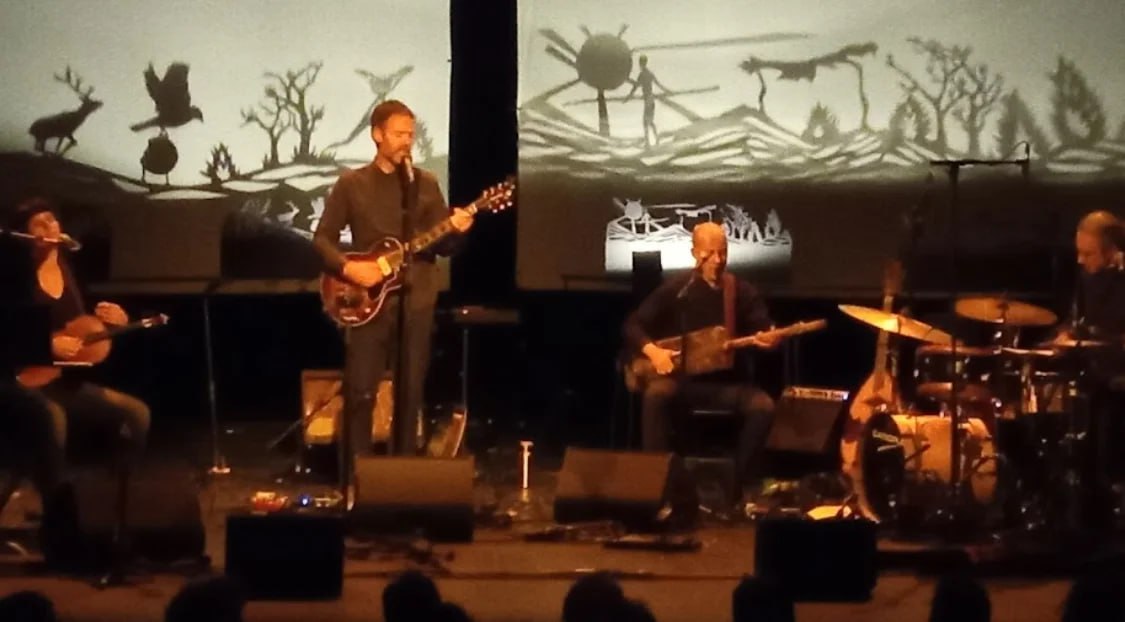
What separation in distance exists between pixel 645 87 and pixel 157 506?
3616 mm

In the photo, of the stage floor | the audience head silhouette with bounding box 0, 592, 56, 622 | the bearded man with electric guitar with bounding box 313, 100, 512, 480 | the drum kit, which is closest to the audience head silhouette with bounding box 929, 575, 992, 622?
the audience head silhouette with bounding box 0, 592, 56, 622

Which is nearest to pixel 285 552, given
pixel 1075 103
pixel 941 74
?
pixel 941 74

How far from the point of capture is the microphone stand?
245 inches

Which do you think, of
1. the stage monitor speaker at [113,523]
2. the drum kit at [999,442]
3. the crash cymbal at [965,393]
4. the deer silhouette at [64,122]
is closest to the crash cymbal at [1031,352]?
the drum kit at [999,442]

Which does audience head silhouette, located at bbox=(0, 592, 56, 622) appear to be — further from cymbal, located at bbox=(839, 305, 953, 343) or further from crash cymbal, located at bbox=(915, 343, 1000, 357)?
cymbal, located at bbox=(839, 305, 953, 343)

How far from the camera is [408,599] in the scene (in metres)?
3.11

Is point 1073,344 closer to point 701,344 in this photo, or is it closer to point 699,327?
point 701,344

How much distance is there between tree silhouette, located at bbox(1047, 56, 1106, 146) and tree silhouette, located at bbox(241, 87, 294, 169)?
3.62 metres

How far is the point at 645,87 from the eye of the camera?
828 cm

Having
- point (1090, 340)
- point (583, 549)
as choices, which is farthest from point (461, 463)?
point (1090, 340)

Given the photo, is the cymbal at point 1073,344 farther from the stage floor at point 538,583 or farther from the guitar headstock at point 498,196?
the guitar headstock at point 498,196

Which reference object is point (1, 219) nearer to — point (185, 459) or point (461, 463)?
point (185, 459)

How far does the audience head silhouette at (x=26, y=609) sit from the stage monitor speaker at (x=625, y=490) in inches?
138

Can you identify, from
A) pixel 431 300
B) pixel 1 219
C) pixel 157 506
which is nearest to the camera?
pixel 157 506
